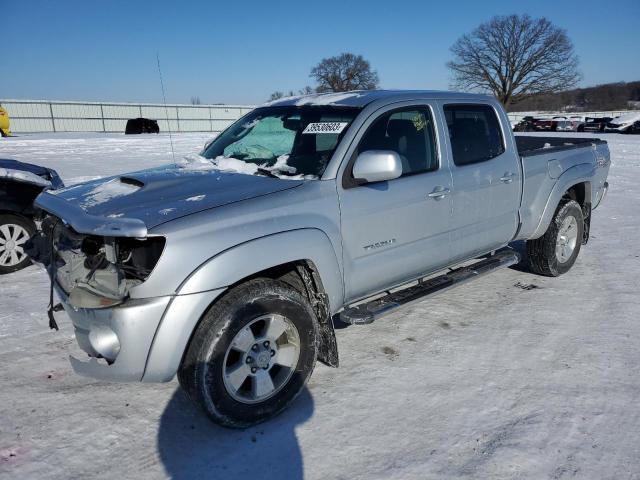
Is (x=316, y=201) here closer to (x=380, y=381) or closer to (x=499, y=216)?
(x=380, y=381)

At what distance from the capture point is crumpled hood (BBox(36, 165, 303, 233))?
2.64 meters

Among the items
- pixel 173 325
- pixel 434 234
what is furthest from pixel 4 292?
pixel 434 234

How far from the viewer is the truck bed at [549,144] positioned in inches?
199

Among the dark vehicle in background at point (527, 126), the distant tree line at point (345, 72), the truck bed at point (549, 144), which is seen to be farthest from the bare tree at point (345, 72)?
the truck bed at point (549, 144)

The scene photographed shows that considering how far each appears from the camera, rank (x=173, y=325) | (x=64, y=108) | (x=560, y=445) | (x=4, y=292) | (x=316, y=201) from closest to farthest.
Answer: (x=173, y=325)
(x=560, y=445)
(x=316, y=201)
(x=4, y=292)
(x=64, y=108)

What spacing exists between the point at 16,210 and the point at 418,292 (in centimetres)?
446

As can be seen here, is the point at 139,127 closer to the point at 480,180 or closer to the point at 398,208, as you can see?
the point at 480,180

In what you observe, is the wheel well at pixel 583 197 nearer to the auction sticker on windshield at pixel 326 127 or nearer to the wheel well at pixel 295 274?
the auction sticker on windshield at pixel 326 127

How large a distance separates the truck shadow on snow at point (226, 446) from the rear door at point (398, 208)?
0.97 meters

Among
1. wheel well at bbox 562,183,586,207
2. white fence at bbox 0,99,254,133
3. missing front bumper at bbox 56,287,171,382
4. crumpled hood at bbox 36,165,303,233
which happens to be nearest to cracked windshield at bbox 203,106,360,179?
crumpled hood at bbox 36,165,303,233

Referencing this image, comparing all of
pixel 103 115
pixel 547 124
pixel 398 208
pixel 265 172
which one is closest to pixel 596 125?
pixel 547 124

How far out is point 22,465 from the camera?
8.45ft

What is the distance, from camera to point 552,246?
516 cm

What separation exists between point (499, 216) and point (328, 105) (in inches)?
74.0
